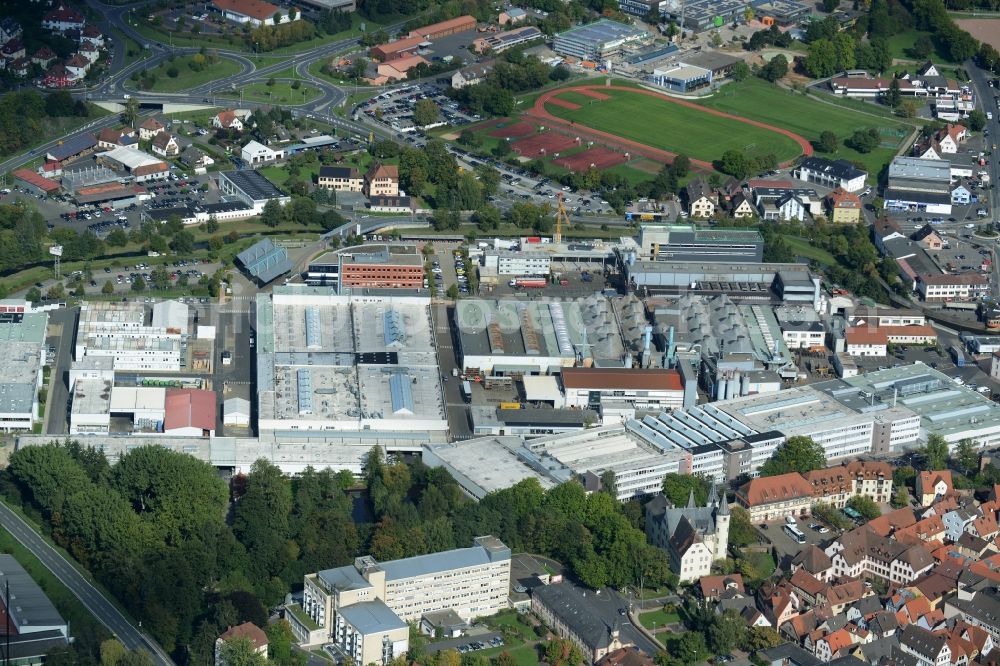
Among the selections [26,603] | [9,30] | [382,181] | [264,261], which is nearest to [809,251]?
[382,181]

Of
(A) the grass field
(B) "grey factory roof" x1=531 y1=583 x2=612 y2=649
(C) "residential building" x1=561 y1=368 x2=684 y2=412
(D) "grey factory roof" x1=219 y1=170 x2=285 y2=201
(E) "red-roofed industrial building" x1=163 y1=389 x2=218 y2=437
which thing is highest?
(B) "grey factory roof" x1=531 y1=583 x2=612 y2=649

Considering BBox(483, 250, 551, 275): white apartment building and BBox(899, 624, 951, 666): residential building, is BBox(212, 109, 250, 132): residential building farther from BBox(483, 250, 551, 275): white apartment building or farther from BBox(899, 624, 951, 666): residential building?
BBox(899, 624, 951, 666): residential building

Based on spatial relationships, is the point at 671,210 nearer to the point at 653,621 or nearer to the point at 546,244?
the point at 546,244

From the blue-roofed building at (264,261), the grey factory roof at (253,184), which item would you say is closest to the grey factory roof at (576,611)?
the blue-roofed building at (264,261)

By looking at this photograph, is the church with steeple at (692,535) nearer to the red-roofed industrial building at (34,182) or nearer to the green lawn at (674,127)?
the green lawn at (674,127)

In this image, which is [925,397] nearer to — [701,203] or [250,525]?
[701,203]

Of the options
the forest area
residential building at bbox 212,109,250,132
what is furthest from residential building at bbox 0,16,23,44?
the forest area
